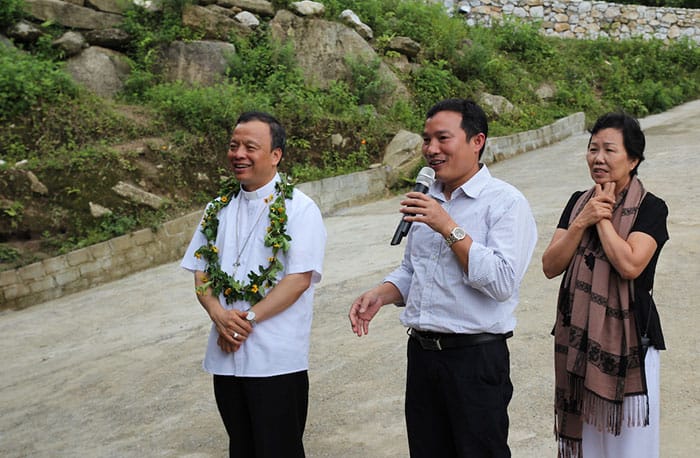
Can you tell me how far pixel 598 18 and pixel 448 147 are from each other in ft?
71.7

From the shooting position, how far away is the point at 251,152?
3363 millimetres

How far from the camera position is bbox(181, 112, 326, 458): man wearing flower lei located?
321 centimetres

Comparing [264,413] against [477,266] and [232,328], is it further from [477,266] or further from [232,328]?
[477,266]

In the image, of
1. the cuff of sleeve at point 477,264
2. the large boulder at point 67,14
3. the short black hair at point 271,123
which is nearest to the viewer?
the cuff of sleeve at point 477,264

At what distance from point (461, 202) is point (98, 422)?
377 cm

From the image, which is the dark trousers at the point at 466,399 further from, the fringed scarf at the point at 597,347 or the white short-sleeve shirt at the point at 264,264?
the white short-sleeve shirt at the point at 264,264

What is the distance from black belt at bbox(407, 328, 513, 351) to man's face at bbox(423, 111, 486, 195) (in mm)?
626

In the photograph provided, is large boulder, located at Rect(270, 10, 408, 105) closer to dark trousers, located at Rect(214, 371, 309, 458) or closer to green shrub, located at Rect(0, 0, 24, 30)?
green shrub, located at Rect(0, 0, 24, 30)

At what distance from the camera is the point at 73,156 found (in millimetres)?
11164

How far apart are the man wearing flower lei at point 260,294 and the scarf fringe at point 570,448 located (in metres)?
1.15

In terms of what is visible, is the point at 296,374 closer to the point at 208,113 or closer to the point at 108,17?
the point at 208,113

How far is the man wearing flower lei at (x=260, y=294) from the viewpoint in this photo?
127 inches

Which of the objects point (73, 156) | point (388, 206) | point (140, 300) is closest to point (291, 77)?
point (388, 206)

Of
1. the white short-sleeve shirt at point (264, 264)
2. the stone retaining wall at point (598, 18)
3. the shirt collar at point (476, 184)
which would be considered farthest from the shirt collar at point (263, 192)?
the stone retaining wall at point (598, 18)
